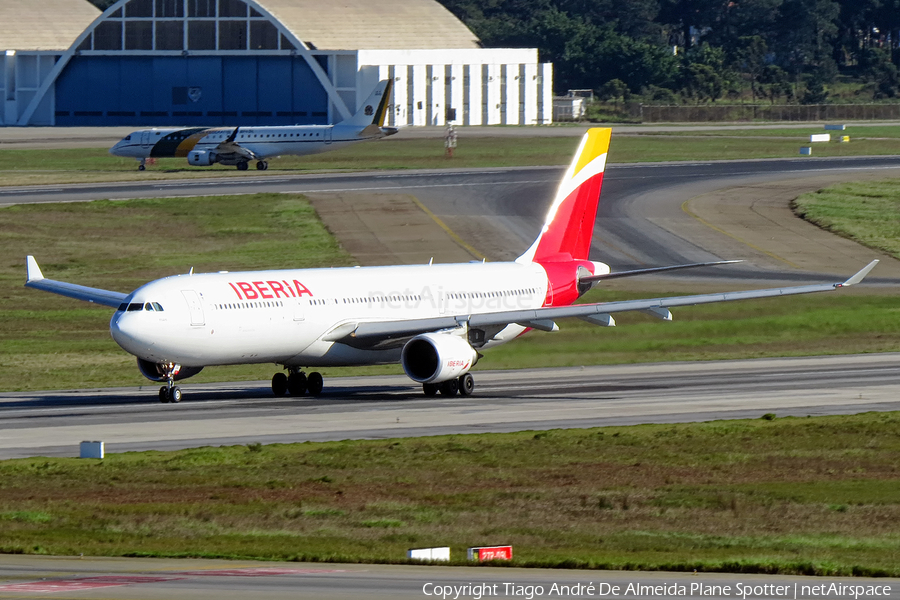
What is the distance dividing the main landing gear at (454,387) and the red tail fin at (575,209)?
24.8 feet

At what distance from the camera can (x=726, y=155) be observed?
132 meters

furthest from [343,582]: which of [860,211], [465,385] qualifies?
[860,211]

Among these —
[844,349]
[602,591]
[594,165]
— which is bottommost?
[844,349]

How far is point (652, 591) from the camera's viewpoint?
18422mm

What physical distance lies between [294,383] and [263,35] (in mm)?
128712

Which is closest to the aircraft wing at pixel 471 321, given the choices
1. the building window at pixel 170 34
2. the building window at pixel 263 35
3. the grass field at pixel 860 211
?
the grass field at pixel 860 211

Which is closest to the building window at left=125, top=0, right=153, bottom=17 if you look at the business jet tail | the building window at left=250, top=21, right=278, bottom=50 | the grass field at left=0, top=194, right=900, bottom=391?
the building window at left=250, top=21, right=278, bottom=50

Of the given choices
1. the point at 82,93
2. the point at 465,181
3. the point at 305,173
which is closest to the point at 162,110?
the point at 82,93

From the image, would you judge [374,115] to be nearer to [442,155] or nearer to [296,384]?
[442,155]

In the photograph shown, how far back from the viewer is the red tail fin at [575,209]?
2084 inches

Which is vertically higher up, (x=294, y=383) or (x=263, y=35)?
(x=263, y=35)

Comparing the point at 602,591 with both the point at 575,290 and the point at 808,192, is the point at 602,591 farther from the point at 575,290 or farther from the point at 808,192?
the point at 808,192

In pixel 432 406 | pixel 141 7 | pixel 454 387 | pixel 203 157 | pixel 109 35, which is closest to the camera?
pixel 432 406

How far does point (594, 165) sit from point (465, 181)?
54.4 metres
